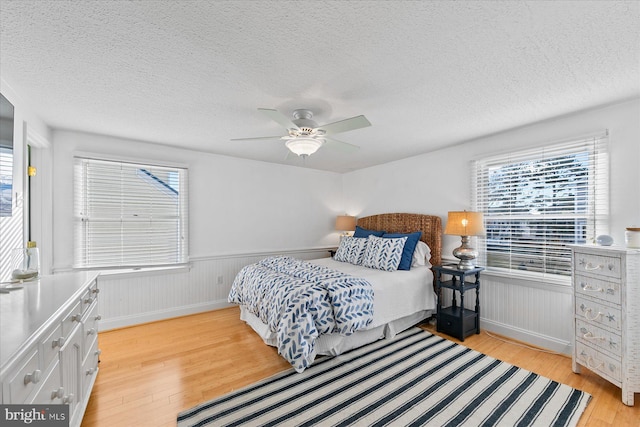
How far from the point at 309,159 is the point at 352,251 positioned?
1.67 metres

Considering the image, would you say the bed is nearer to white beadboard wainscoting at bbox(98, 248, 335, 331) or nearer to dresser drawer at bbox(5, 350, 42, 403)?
white beadboard wainscoting at bbox(98, 248, 335, 331)

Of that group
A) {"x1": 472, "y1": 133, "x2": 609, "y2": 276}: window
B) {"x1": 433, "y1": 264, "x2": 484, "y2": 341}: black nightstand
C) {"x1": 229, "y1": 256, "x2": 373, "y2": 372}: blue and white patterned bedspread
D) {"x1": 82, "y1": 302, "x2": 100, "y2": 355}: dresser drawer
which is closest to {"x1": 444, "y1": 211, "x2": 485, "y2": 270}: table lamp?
{"x1": 433, "y1": 264, "x2": 484, "y2": 341}: black nightstand

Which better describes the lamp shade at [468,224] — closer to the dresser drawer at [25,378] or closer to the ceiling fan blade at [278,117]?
the ceiling fan blade at [278,117]

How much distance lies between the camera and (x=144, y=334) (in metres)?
3.24

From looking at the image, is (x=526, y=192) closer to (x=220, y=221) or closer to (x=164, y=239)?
(x=220, y=221)

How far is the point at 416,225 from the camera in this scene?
4051mm

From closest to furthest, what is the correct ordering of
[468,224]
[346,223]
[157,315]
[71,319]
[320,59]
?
[71,319], [320,59], [468,224], [157,315], [346,223]

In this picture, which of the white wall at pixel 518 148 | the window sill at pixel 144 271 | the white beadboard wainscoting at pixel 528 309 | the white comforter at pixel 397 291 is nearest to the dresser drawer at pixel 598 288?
the white beadboard wainscoting at pixel 528 309

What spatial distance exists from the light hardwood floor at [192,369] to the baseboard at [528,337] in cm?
11

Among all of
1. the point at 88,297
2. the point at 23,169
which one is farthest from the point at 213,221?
the point at 88,297

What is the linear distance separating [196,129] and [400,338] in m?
3.33

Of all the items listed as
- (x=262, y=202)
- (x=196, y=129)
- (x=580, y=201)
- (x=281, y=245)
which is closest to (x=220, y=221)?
(x=262, y=202)

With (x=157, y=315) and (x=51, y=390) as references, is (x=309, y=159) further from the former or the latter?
(x=51, y=390)

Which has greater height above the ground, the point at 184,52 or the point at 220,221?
the point at 184,52
